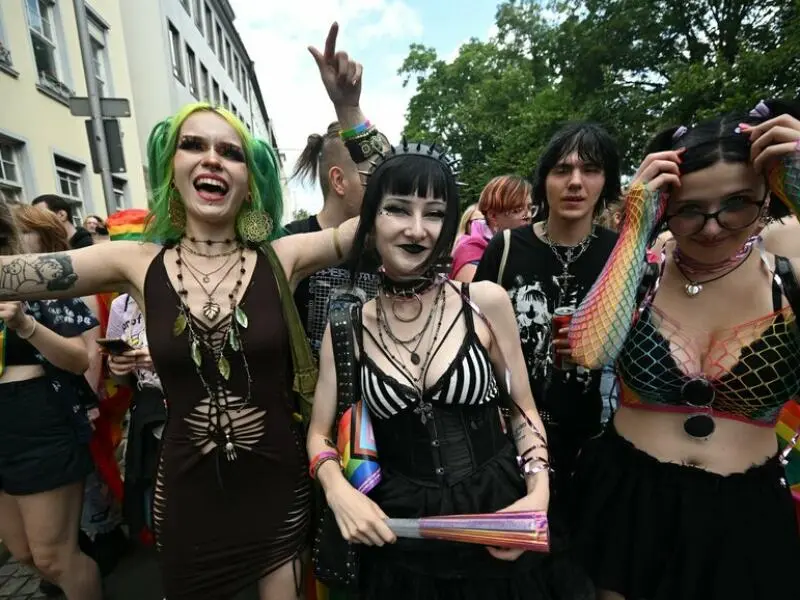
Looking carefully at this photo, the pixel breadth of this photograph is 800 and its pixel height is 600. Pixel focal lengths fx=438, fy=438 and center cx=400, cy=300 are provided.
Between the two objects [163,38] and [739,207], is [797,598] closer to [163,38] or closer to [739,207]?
[739,207]

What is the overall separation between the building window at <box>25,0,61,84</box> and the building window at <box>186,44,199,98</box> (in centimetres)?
813

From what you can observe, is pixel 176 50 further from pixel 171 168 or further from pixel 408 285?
pixel 408 285

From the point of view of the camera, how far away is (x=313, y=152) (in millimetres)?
2559

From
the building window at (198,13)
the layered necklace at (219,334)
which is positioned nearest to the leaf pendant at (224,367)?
the layered necklace at (219,334)

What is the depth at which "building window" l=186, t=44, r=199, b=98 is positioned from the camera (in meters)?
15.9

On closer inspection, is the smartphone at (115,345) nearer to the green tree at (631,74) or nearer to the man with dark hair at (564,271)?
the man with dark hair at (564,271)

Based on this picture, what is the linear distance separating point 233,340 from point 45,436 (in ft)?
4.28

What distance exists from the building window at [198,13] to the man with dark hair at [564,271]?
2052cm

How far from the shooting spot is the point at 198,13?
59.7ft

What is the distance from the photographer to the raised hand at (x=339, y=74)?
5.50ft

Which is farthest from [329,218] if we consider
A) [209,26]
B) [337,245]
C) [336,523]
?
[209,26]

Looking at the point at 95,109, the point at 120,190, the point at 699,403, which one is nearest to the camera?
the point at 699,403

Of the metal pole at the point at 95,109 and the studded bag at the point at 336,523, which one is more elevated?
the metal pole at the point at 95,109

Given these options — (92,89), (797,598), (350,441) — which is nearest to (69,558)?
(350,441)
